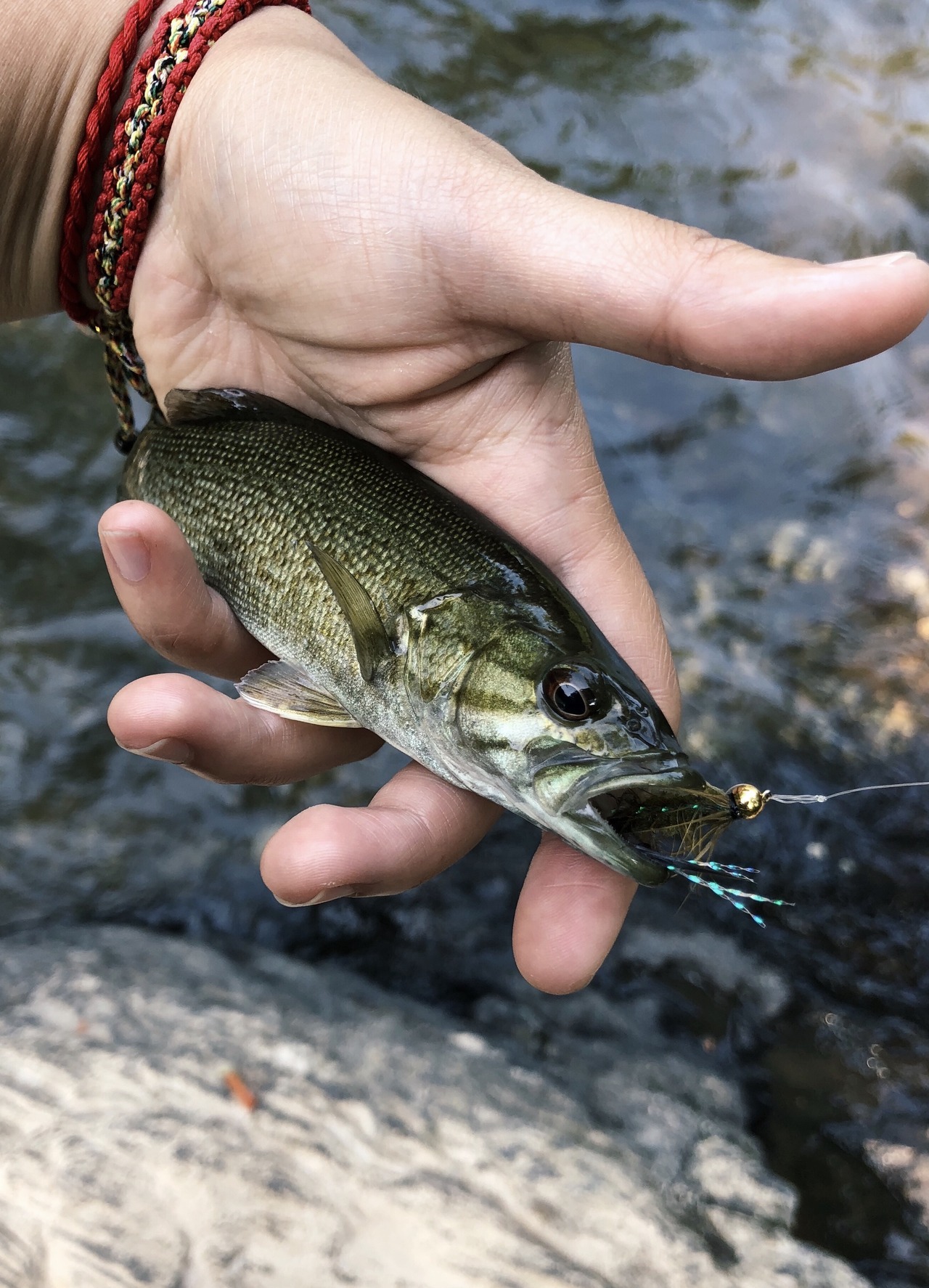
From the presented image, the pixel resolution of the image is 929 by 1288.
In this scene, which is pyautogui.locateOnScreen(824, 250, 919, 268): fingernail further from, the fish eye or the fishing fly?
the fishing fly

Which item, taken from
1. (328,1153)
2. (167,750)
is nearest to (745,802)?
(167,750)

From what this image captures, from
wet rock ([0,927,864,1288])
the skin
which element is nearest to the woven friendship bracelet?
the skin

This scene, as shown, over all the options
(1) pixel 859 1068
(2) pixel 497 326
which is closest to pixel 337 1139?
(1) pixel 859 1068

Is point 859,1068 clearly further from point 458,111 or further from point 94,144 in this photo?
point 458,111

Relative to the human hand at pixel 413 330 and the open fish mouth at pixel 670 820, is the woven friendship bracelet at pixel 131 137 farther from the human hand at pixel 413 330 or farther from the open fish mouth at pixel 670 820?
the open fish mouth at pixel 670 820

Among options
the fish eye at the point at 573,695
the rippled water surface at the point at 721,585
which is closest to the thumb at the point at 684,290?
the fish eye at the point at 573,695

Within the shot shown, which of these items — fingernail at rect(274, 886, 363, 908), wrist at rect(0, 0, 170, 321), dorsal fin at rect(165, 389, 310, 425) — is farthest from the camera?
wrist at rect(0, 0, 170, 321)
